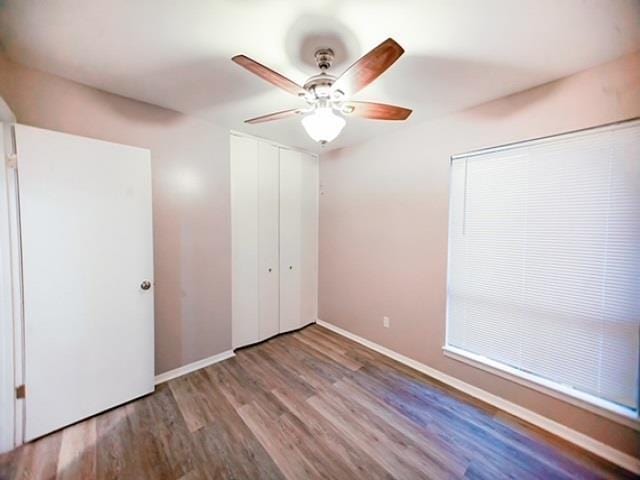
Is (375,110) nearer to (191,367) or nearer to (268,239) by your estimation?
(268,239)

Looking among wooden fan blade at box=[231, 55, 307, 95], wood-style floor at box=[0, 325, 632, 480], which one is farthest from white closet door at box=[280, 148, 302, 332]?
wooden fan blade at box=[231, 55, 307, 95]

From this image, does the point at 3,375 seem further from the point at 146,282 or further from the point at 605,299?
the point at 605,299

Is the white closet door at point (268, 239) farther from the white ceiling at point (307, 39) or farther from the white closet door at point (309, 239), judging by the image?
the white ceiling at point (307, 39)

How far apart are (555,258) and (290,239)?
2.53 m

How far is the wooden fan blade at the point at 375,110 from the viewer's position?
5.09 feet

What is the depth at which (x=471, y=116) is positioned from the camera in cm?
217

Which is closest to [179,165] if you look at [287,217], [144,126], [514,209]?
[144,126]

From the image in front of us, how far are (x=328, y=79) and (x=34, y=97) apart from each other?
1.98 meters

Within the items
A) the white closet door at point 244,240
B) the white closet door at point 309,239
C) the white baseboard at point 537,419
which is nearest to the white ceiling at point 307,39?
the white closet door at point 244,240

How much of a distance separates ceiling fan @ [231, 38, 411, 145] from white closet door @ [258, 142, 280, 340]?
1368 millimetres

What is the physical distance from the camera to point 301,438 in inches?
68.1

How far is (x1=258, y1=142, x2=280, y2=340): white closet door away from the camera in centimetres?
305

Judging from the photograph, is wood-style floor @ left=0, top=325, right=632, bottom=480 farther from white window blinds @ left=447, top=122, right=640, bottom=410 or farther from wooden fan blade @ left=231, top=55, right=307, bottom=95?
wooden fan blade @ left=231, top=55, right=307, bottom=95

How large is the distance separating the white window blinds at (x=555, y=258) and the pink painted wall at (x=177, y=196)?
7.40ft
